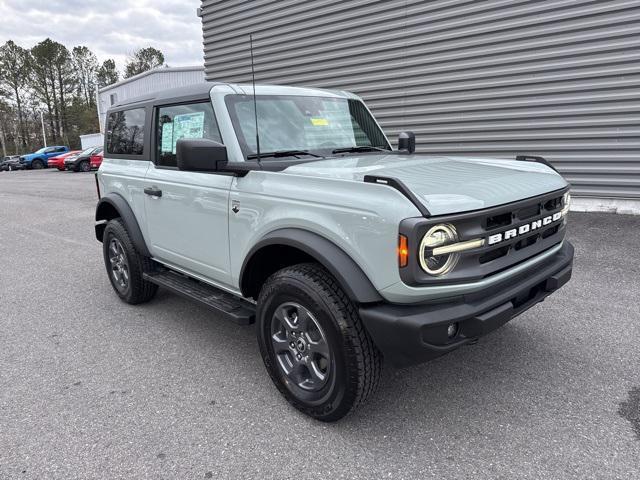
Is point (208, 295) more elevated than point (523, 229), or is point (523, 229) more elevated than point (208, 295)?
point (523, 229)

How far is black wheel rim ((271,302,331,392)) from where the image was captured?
2594mm

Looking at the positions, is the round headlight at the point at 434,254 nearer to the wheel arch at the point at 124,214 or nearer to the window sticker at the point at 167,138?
the window sticker at the point at 167,138

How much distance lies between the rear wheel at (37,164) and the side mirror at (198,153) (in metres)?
38.8

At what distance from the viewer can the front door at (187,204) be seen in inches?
126

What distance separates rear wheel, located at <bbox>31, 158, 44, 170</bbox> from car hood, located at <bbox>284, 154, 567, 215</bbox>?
38.9 meters

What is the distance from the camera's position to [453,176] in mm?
2602

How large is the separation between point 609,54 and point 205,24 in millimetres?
8963

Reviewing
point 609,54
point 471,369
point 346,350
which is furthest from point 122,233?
point 609,54

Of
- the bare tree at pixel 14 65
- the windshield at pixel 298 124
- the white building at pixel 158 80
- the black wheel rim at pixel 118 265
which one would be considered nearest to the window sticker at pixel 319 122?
the windshield at pixel 298 124

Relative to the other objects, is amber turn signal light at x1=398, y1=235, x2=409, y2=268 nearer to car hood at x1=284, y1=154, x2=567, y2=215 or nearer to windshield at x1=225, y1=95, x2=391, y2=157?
car hood at x1=284, y1=154, x2=567, y2=215

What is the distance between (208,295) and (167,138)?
4.43 ft

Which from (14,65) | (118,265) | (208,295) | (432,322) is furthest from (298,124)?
(14,65)

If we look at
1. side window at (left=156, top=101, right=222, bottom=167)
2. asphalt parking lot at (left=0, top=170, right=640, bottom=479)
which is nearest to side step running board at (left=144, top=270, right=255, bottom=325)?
asphalt parking lot at (left=0, top=170, right=640, bottom=479)

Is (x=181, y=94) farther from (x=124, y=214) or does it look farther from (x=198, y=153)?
(x=124, y=214)
